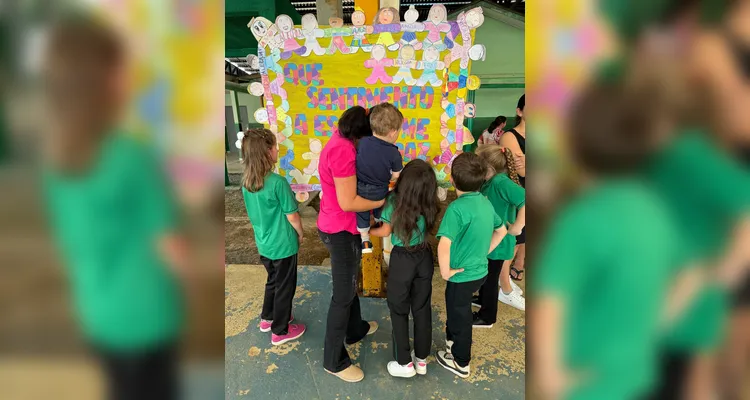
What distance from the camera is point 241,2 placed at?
4.74m

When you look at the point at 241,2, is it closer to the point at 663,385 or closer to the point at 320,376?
the point at 320,376

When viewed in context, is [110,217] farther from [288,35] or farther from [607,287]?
[288,35]

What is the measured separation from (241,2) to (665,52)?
5.35 metres

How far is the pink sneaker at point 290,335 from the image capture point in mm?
2635

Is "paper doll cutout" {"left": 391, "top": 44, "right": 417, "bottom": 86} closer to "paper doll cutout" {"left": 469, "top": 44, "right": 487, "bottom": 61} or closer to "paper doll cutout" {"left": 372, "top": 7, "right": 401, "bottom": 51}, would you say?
"paper doll cutout" {"left": 372, "top": 7, "right": 401, "bottom": 51}

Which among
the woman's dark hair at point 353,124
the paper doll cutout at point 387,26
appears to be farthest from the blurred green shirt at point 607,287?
the paper doll cutout at point 387,26

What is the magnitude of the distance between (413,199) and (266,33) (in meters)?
1.68

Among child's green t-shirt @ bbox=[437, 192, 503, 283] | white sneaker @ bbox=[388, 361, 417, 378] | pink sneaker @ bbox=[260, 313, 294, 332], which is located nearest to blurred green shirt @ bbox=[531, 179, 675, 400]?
child's green t-shirt @ bbox=[437, 192, 503, 283]

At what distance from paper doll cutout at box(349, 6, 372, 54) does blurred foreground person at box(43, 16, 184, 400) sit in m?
2.54

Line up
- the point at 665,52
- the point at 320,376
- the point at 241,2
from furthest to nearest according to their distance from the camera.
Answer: the point at 241,2 < the point at 320,376 < the point at 665,52

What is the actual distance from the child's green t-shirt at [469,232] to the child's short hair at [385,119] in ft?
1.81

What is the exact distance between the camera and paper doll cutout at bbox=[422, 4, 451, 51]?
2.55m

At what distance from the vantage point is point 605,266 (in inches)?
16.6

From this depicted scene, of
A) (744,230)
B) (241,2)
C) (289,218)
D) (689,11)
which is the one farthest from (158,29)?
(241,2)
